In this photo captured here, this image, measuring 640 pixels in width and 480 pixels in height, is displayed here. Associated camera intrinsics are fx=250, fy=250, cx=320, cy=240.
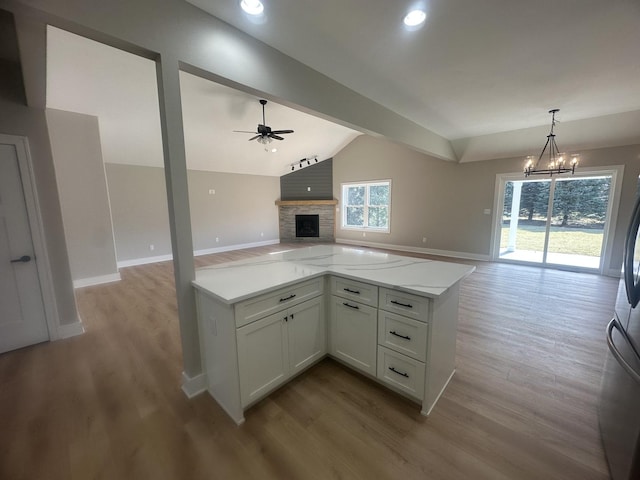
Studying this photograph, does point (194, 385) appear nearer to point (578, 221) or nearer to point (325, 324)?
point (325, 324)

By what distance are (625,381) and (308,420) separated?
1691mm

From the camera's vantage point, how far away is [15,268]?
94.7 inches

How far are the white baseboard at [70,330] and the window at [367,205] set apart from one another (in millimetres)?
6686

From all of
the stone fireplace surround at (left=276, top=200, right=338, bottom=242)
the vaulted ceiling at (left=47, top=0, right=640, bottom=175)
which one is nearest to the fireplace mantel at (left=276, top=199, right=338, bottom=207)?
the stone fireplace surround at (left=276, top=200, right=338, bottom=242)

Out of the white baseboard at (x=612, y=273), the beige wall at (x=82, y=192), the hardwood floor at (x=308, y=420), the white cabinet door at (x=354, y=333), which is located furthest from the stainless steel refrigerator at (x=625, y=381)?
the beige wall at (x=82, y=192)

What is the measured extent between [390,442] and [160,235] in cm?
637

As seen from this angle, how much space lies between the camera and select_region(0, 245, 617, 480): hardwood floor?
137cm

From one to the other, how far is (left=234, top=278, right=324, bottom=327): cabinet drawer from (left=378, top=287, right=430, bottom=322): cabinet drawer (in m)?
0.53

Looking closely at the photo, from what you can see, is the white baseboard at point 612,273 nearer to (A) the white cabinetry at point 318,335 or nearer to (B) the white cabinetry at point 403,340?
(A) the white cabinetry at point 318,335

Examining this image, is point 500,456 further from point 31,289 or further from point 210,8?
point 31,289

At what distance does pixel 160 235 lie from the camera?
6.04 metres

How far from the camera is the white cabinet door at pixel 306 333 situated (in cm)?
189

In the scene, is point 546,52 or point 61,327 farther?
point 61,327

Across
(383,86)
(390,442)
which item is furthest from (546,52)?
(390,442)
